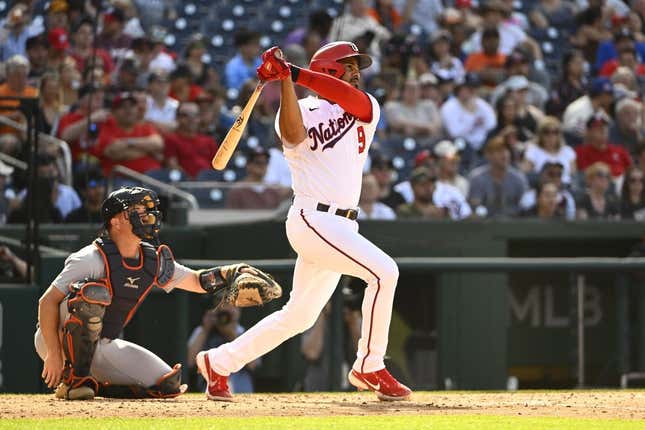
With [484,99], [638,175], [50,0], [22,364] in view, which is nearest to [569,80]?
[484,99]

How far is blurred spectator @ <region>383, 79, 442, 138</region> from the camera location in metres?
12.8

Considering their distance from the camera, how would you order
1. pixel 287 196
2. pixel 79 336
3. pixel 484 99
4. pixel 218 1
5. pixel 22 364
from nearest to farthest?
pixel 79 336
pixel 22 364
pixel 287 196
pixel 484 99
pixel 218 1

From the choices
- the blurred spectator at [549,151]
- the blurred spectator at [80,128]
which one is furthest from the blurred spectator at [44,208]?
the blurred spectator at [549,151]

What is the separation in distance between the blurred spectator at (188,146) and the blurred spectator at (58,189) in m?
1.37

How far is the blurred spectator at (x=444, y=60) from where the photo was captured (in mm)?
14102

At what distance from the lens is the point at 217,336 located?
9.27 m

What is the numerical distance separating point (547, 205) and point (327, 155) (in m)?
5.26

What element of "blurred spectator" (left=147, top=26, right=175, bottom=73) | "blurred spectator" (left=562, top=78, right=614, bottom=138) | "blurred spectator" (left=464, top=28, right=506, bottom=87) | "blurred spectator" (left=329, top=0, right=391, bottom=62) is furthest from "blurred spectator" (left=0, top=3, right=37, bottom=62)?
"blurred spectator" (left=562, top=78, right=614, bottom=138)

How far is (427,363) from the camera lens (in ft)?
31.5

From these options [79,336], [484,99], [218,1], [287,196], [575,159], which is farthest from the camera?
[218,1]

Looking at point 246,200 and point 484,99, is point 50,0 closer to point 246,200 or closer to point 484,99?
point 246,200

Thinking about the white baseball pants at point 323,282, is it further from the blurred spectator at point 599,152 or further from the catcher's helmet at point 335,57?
the blurred spectator at point 599,152

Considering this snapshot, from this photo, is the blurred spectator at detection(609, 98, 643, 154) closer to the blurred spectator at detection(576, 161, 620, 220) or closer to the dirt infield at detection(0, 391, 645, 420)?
the blurred spectator at detection(576, 161, 620, 220)

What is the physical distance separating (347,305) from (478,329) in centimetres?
94
